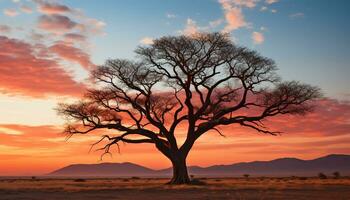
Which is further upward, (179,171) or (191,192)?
(179,171)

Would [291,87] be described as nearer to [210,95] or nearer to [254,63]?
[254,63]

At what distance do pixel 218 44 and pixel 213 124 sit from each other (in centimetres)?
763

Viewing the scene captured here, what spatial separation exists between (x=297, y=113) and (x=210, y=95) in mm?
8968

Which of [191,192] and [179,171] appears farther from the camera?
[179,171]

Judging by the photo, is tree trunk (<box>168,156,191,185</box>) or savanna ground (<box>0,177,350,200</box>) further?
tree trunk (<box>168,156,191,185</box>)

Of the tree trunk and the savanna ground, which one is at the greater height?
the tree trunk

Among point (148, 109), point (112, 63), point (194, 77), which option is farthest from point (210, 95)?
point (112, 63)

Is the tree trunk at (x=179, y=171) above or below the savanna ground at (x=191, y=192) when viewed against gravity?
above

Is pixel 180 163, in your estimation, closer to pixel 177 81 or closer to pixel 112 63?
pixel 177 81

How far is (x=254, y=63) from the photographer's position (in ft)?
163

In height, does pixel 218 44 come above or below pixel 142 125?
above

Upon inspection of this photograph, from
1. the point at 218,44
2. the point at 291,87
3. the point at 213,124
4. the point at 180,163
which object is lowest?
the point at 180,163

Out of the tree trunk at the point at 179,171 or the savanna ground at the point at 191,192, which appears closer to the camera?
the savanna ground at the point at 191,192

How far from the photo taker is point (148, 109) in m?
50.2
